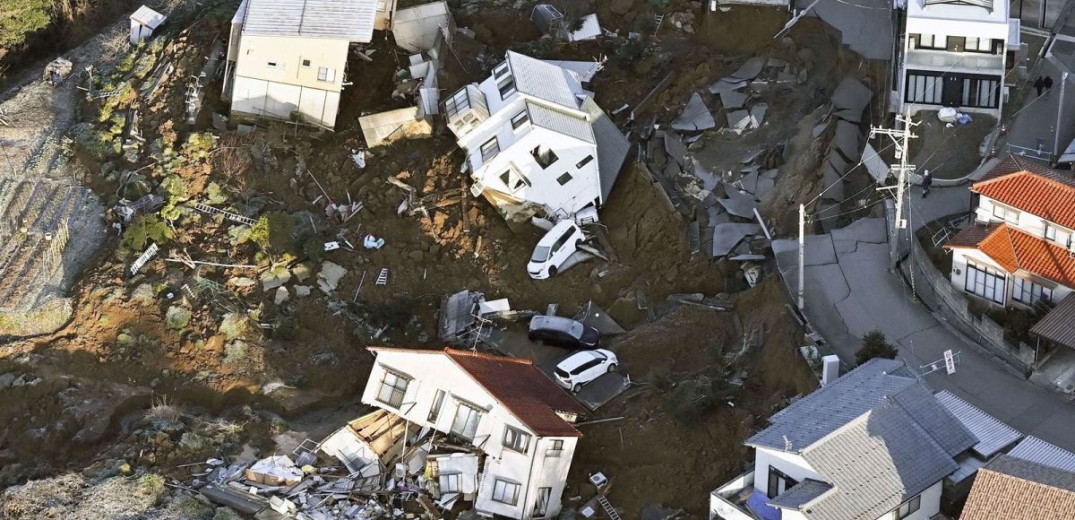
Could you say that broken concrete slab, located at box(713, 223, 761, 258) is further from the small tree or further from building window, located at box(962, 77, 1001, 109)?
building window, located at box(962, 77, 1001, 109)

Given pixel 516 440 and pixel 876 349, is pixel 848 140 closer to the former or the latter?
pixel 876 349

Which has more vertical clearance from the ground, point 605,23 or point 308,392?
point 605,23

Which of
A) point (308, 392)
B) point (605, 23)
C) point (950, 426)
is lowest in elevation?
point (308, 392)

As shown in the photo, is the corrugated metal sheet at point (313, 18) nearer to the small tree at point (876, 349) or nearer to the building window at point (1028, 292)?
the small tree at point (876, 349)

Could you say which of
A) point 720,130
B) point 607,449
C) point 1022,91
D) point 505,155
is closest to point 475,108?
point 505,155

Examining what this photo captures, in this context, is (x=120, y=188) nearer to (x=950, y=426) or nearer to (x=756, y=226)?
(x=756, y=226)

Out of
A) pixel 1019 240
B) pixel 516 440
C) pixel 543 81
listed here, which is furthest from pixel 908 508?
pixel 543 81
